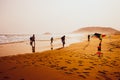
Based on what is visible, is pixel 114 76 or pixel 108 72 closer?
pixel 114 76

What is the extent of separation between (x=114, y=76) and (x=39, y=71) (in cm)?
381

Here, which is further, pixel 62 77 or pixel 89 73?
pixel 89 73

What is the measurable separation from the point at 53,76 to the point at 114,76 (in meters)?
3.13

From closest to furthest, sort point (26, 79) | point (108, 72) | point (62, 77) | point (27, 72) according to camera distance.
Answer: point (26, 79) → point (62, 77) → point (27, 72) → point (108, 72)

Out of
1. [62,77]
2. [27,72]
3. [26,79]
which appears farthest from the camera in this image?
A: [27,72]

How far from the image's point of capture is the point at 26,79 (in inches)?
259

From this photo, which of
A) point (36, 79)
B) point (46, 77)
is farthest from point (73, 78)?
point (36, 79)

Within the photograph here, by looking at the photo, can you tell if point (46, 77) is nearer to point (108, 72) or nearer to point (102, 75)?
point (102, 75)

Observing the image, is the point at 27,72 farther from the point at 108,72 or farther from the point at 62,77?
the point at 108,72

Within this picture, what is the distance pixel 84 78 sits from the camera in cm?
714

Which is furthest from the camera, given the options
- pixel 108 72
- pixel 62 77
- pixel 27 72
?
pixel 108 72

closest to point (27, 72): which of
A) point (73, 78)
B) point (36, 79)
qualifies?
point (36, 79)

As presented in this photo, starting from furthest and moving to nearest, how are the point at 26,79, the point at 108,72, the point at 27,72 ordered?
the point at 108,72 < the point at 27,72 < the point at 26,79

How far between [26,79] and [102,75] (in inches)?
150
